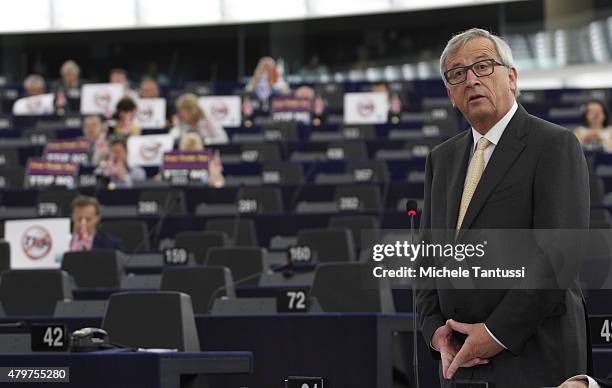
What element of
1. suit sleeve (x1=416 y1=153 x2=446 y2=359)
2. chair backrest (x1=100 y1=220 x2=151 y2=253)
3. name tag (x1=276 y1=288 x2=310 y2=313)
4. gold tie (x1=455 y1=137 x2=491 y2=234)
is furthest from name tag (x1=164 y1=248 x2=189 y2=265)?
gold tie (x1=455 y1=137 x2=491 y2=234)

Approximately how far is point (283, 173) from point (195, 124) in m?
1.70

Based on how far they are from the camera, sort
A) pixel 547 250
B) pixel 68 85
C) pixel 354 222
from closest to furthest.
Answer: pixel 547 250, pixel 354 222, pixel 68 85

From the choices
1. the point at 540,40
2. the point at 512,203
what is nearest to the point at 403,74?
the point at 540,40

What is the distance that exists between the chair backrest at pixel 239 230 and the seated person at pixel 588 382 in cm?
779

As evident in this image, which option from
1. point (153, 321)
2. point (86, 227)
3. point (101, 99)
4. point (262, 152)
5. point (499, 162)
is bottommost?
point (153, 321)

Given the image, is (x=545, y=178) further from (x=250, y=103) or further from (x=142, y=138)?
(x=250, y=103)

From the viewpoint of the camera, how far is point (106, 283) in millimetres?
8836

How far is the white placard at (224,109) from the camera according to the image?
17.4m

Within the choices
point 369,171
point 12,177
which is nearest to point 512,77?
point 369,171

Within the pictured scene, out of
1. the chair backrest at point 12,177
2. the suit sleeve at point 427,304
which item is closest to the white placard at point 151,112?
the chair backrest at point 12,177

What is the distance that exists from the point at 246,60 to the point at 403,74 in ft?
10.2

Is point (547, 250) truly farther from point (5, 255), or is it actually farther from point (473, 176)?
point (5, 255)

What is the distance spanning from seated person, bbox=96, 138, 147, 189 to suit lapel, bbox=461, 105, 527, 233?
9.52m

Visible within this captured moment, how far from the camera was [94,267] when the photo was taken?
8.95m
